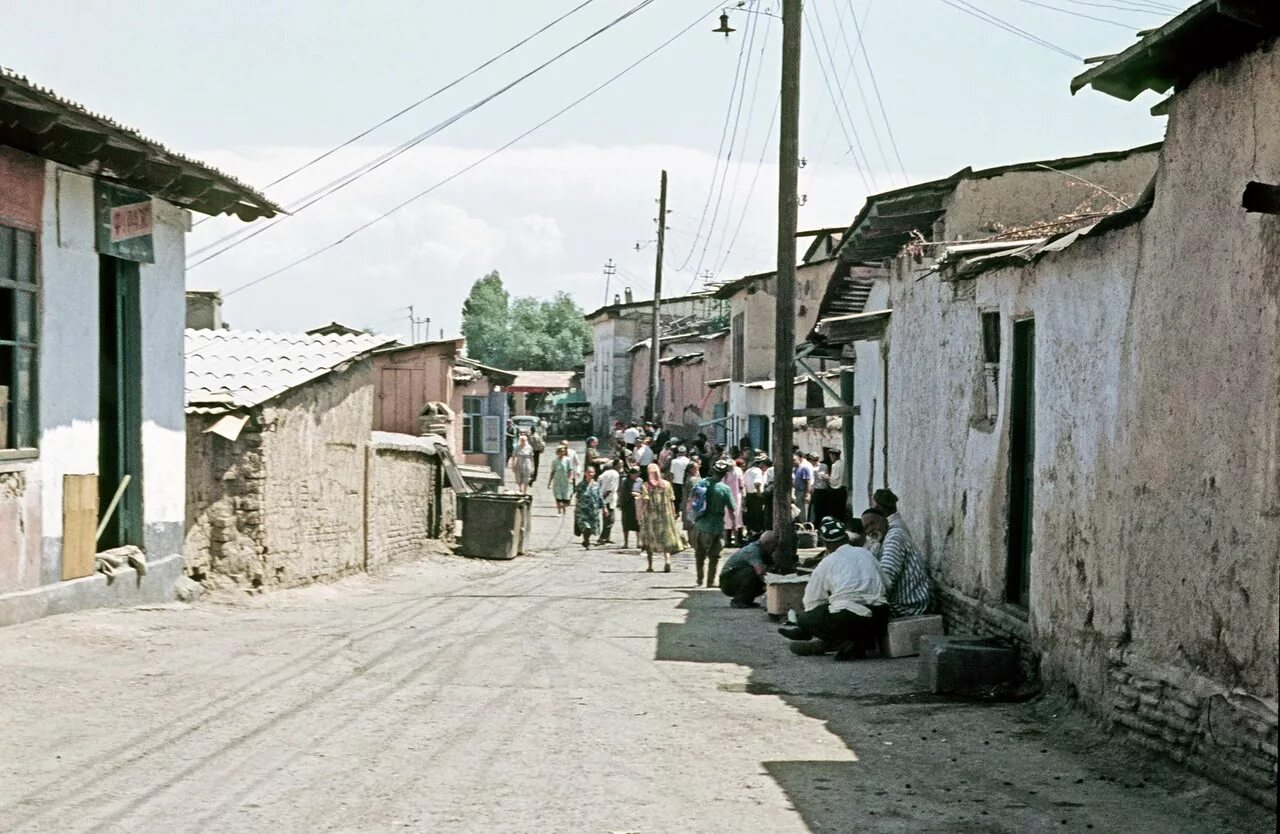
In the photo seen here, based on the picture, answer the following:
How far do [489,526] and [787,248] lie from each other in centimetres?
759

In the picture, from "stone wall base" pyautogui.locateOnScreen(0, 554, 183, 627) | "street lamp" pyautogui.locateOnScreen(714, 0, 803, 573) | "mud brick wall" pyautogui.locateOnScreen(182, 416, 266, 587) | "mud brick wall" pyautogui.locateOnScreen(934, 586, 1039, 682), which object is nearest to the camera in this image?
"mud brick wall" pyautogui.locateOnScreen(934, 586, 1039, 682)

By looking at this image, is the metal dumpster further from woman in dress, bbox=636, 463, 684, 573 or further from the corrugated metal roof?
the corrugated metal roof

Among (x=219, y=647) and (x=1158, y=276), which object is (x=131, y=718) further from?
(x=1158, y=276)

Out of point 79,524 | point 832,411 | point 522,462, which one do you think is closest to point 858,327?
point 832,411

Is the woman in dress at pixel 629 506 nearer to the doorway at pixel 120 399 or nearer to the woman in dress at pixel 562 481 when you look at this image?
the woman in dress at pixel 562 481

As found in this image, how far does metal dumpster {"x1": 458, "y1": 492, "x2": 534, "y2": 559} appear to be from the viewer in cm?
2358

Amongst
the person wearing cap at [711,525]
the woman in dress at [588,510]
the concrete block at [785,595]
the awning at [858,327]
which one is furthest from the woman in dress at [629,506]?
the concrete block at [785,595]

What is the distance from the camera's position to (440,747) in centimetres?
820

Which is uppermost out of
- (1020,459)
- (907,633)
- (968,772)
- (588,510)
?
(1020,459)

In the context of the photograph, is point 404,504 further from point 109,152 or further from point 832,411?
point 109,152

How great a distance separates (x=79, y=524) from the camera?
12.6m

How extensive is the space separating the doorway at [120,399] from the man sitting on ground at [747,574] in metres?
6.59

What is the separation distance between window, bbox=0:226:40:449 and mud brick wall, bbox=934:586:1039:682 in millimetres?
7564

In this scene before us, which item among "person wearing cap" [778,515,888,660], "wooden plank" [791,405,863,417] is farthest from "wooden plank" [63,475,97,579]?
"wooden plank" [791,405,863,417]
